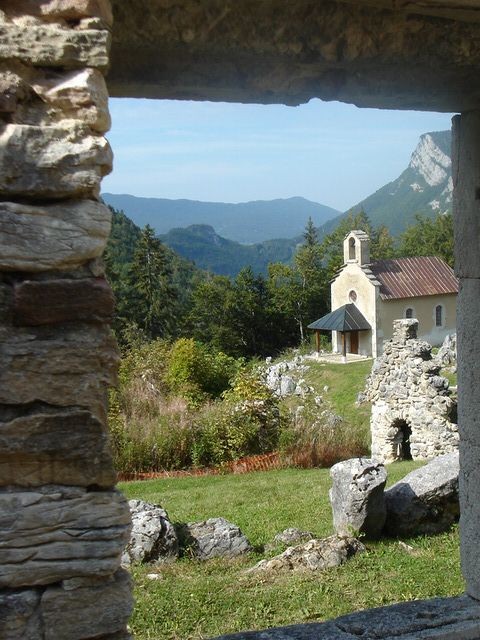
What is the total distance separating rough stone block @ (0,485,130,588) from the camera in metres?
2.09

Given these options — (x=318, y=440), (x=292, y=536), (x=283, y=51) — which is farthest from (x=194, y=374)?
(x=283, y=51)

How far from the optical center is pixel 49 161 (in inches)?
83.0

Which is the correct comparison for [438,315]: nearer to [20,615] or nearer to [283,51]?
[283,51]

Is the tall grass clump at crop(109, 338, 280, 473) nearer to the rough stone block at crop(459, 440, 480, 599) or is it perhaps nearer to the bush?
the bush

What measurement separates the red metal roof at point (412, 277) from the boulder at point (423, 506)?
22877 millimetres

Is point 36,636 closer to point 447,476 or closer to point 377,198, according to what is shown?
point 447,476

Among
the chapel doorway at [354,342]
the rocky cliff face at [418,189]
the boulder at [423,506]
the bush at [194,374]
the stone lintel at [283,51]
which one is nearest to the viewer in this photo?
the stone lintel at [283,51]

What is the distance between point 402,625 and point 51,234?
7.59ft

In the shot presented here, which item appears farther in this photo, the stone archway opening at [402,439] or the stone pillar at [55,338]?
the stone archway opening at [402,439]

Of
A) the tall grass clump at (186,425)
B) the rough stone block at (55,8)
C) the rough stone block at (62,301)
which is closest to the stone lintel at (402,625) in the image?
the rough stone block at (62,301)

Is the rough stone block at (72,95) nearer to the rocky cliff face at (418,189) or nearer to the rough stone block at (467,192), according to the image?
the rough stone block at (467,192)

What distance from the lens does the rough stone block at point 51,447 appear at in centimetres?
210

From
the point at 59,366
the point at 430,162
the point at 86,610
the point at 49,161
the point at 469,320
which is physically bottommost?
the point at 86,610

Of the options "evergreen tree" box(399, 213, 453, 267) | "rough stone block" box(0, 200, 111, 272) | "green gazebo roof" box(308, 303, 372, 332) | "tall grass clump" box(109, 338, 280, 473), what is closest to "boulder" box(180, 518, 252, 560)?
"rough stone block" box(0, 200, 111, 272)
